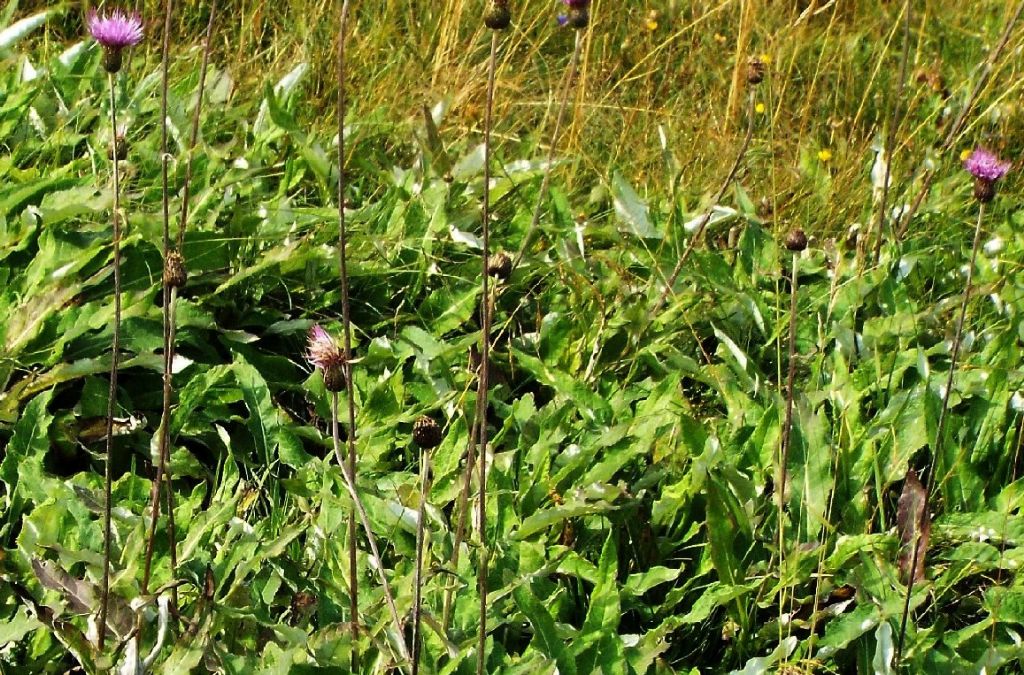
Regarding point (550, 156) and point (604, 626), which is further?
point (550, 156)

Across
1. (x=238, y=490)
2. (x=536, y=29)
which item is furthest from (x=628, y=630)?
(x=536, y=29)

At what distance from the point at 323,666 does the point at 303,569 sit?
0.93ft

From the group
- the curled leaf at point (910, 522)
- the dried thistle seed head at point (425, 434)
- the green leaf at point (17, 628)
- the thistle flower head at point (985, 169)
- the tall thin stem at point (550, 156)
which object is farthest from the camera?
the tall thin stem at point (550, 156)

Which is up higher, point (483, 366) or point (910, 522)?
point (483, 366)

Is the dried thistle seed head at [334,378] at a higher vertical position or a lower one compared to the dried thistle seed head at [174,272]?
lower

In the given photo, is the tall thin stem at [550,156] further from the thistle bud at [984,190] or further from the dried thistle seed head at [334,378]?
the dried thistle seed head at [334,378]

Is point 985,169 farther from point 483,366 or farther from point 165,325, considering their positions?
point 165,325

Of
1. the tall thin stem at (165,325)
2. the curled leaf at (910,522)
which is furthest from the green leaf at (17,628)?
the curled leaf at (910,522)

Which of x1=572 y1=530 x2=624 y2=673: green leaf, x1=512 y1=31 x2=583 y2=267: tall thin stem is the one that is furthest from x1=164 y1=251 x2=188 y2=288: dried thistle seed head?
x1=512 y1=31 x2=583 y2=267: tall thin stem

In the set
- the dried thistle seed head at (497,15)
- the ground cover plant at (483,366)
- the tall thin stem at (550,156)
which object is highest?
the dried thistle seed head at (497,15)

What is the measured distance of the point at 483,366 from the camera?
150cm

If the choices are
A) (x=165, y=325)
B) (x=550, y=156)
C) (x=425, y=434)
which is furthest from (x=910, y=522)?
(x=165, y=325)

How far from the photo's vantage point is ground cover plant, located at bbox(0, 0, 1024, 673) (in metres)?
1.79

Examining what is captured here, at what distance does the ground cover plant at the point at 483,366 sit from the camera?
1.79 metres
